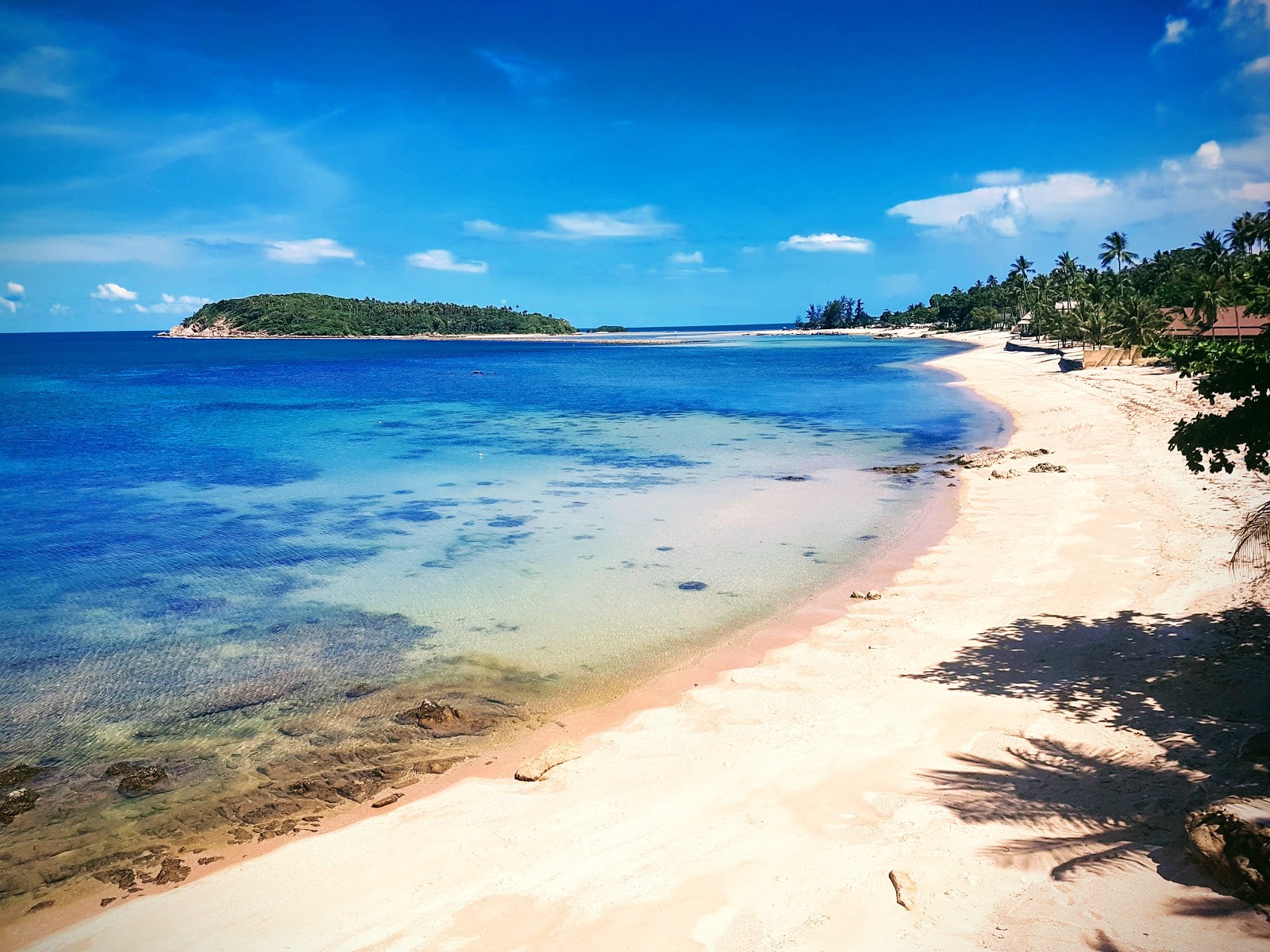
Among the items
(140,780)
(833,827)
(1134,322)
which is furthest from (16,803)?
(1134,322)

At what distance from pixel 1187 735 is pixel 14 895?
12.2 metres

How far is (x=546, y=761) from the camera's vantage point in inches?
348

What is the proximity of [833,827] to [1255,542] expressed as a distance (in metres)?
11.8

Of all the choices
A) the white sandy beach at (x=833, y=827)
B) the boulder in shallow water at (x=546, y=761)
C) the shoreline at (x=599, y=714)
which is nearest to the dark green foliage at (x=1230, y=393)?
the white sandy beach at (x=833, y=827)

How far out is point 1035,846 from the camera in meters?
6.36

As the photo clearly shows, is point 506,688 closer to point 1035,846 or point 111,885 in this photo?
point 111,885

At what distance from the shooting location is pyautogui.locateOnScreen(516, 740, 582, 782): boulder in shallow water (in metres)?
8.57

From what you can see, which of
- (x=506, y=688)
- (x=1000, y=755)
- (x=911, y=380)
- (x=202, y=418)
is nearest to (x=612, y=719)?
(x=506, y=688)

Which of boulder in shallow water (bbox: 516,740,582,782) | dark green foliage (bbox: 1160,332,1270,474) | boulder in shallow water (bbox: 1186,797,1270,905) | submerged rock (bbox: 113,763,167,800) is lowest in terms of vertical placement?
submerged rock (bbox: 113,763,167,800)

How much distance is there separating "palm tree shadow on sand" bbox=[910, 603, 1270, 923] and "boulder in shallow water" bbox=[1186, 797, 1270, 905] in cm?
13

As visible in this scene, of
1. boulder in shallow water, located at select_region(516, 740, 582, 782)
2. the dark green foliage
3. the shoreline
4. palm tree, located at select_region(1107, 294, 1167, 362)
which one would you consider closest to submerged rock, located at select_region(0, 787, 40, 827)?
the shoreline

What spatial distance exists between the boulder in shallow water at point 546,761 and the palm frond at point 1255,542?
8.56 metres

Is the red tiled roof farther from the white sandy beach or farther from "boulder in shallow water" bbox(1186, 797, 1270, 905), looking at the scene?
"boulder in shallow water" bbox(1186, 797, 1270, 905)

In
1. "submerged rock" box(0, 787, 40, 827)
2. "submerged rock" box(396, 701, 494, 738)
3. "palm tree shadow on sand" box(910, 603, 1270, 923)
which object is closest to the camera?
"palm tree shadow on sand" box(910, 603, 1270, 923)
